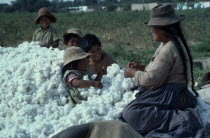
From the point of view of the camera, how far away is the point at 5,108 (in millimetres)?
3641

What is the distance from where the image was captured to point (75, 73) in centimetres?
363

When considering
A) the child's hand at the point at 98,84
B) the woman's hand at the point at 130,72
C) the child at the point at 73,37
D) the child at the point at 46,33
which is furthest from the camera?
the child at the point at 46,33

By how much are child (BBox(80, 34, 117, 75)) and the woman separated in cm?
106

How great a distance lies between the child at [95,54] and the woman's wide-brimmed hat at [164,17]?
109cm

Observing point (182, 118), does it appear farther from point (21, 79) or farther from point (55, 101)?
point (21, 79)

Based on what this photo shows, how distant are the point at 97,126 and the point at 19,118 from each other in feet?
4.11

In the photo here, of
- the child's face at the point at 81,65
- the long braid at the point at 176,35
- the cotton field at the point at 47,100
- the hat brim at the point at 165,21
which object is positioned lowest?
the cotton field at the point at 47,100

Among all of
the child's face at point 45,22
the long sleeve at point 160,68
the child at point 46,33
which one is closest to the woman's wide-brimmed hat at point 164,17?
the long sleeve at point 160,68

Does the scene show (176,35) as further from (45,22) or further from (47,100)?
(45,22)

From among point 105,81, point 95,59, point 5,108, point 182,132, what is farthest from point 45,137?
point 95,59

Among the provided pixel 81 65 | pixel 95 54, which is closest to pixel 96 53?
pixel 95 54

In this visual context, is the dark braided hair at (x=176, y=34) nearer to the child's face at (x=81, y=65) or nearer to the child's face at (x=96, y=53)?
the child's face at (x=81, y=65)

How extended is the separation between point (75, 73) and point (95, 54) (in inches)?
33.7

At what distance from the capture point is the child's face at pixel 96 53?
14.4 ft
